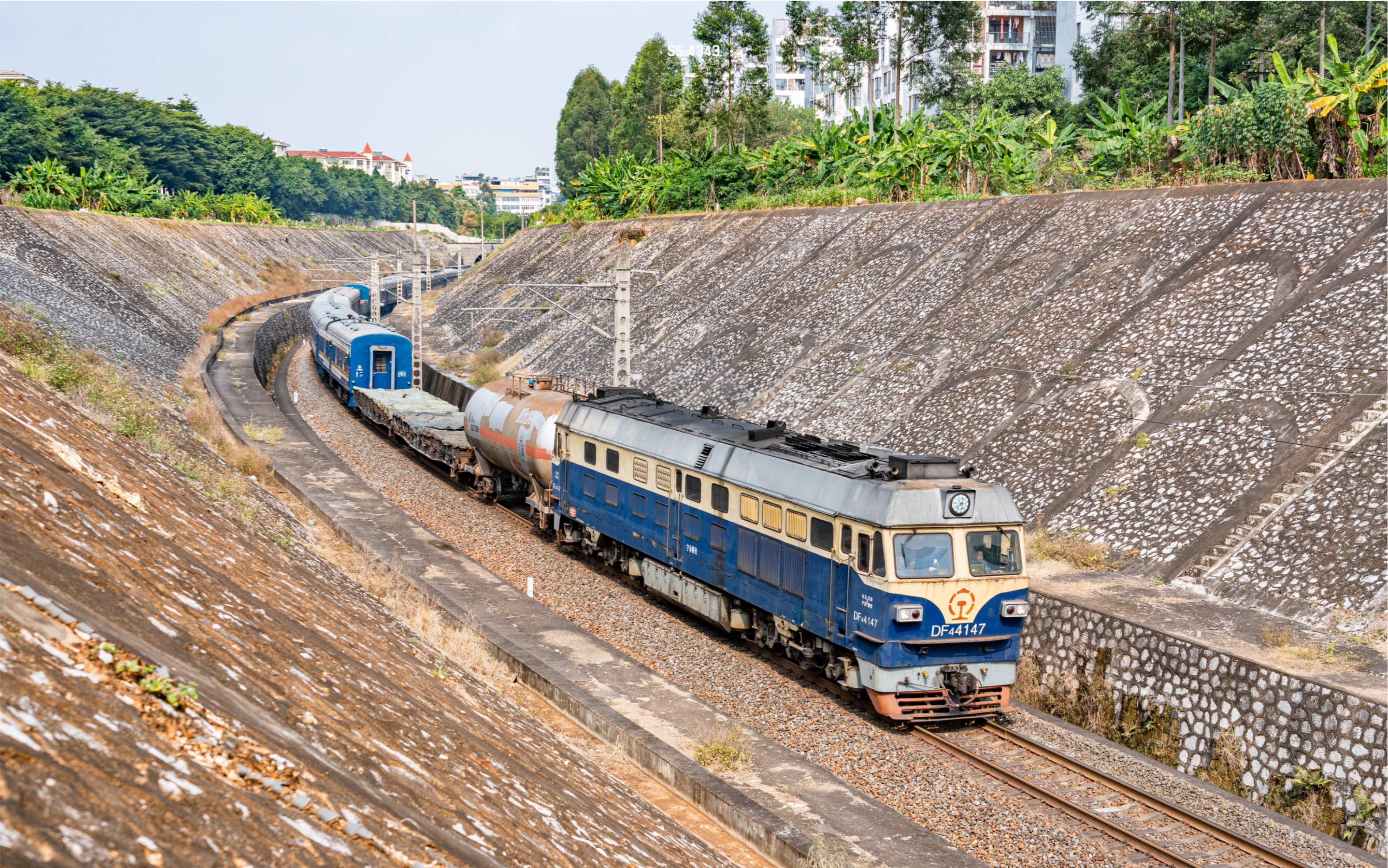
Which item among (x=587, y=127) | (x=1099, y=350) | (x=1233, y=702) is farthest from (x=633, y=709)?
(x=587, y=127)

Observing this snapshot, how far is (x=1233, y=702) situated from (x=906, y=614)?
4.41m

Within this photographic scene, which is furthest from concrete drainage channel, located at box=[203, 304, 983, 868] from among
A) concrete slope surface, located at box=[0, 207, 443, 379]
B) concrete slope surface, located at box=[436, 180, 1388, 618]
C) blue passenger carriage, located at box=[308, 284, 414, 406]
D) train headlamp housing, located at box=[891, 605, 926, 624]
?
concrete slope surface, located at box=[0, 207, 443, 379]

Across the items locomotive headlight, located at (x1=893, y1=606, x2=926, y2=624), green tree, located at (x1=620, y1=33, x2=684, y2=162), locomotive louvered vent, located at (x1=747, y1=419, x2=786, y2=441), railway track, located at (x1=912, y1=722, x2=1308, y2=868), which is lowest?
railway track, located at (x1=912, y1=722, x2=1308, y2=868)

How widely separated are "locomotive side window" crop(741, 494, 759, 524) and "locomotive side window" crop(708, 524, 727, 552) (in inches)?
29.1

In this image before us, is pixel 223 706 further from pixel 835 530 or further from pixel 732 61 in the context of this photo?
pixel 732 61

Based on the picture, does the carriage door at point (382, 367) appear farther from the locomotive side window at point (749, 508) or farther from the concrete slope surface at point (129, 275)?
the locomotive side window at point (749, 508)

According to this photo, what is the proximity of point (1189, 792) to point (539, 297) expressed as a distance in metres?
53.5

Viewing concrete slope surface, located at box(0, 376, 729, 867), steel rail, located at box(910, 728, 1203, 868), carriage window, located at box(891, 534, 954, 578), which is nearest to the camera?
concrete slope surface, located at box(0, 376, 729, 867)

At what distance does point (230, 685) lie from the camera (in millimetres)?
8266

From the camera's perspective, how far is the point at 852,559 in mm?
16000

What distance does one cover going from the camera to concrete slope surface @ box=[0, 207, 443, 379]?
1818 inches

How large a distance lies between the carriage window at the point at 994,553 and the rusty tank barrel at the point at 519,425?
12.7 meters

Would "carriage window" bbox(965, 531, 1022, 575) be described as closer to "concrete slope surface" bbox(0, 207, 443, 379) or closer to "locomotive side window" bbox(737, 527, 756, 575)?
"locomotive side window" bbox(737, 527, 756, 575)

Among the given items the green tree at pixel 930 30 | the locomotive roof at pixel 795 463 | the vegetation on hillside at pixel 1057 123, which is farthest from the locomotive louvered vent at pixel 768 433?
the green tree at pixel 930 30
